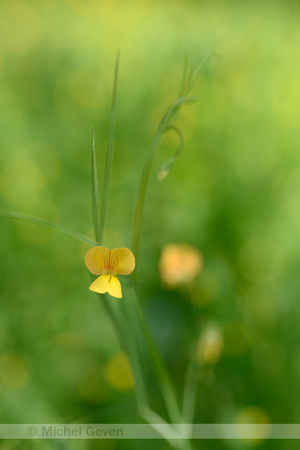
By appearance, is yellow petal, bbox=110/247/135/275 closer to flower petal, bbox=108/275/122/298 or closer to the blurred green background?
flower petal, bbox=108/275/122/298

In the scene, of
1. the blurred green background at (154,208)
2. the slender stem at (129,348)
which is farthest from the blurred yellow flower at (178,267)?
the slender stem at (129,348)

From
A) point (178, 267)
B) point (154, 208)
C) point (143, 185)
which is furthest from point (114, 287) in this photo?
point (154, 208)

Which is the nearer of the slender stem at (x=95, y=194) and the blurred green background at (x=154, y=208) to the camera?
the slender stem at (x=95, y=194)

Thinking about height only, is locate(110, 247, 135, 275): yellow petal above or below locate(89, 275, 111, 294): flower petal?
above

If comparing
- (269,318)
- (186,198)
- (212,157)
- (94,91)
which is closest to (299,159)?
(212,157)

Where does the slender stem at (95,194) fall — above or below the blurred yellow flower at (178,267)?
above

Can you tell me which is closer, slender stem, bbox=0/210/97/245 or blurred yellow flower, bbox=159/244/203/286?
slender stem, bbox=0/210/97/245

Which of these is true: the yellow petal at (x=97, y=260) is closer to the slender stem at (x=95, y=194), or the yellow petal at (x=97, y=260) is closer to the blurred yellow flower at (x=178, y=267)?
the slender stem at (x=95, y=194)

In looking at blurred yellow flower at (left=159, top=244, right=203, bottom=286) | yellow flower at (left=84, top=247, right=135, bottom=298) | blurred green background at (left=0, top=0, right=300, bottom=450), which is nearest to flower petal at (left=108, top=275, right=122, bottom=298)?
yellow flower at (left=84, top=247, right=135, bottom=298)
